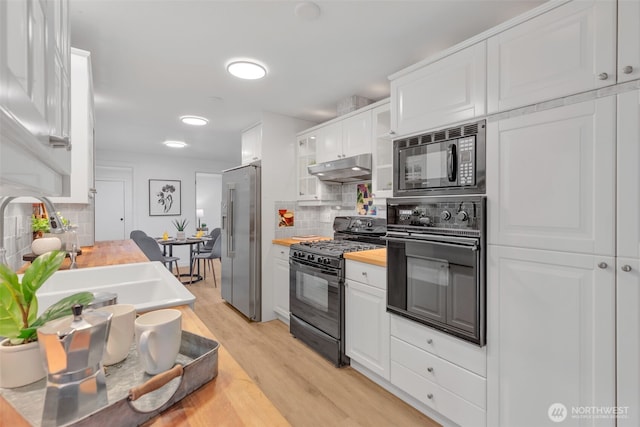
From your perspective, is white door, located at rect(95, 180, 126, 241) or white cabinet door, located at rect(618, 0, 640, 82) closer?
white cabinet door, located at rect(618, 0, 640, 82)

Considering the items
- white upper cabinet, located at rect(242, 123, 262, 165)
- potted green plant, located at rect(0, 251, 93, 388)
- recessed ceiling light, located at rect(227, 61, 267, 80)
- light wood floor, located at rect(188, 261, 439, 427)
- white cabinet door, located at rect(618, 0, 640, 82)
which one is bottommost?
light wood floor, located at rect(188, 261, 439, 427)

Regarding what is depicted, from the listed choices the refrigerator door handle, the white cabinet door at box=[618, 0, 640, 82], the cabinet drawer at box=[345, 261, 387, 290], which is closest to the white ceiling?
the white cabinet door at box=[618, 0, 640, 82]

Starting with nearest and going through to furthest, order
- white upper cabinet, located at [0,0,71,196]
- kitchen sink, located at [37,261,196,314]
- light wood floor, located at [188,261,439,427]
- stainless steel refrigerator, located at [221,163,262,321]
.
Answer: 1. white upper cabinet, located at [0,0,71,196]
2. kitchen sink, located at [37,261,196,314]
3. light wood floor, located at [188,261,439,427]
4. stainless steel refrigerator, located at [221,163,262,321]

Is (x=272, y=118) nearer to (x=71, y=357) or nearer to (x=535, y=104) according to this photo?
(x=535, y=104)

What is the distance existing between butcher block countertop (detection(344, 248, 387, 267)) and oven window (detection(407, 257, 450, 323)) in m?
0.24

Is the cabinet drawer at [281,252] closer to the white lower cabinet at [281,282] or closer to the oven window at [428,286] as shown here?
the white lower cabinet at [281,282]

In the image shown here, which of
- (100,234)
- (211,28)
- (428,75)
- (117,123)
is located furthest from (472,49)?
(100,234)

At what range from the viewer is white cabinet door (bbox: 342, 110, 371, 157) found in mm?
2766

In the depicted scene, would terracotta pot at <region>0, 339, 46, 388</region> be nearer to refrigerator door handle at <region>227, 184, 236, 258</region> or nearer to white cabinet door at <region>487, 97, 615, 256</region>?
white cabinet door at <region>487, 97, 615, 256</region>

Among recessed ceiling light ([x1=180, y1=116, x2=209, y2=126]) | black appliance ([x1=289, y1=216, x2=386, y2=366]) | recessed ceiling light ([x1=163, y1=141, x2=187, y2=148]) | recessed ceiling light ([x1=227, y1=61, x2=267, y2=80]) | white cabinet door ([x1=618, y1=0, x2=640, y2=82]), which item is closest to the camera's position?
white cabinet door ([x1=618, y1=0, x2=640, y2=82])

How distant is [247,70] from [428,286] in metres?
2.14

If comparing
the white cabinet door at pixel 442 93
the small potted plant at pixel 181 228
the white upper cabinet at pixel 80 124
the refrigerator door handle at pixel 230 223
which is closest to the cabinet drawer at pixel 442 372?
the white cabinet door at pixel 442 93

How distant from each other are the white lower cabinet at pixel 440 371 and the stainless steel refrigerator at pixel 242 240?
191 centimetres

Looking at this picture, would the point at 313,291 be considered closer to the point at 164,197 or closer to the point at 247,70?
the point at 247,70
